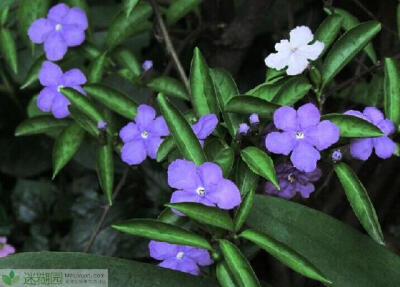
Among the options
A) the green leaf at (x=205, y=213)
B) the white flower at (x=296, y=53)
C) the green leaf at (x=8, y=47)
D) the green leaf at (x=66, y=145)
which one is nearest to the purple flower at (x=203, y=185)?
the green leaf at (x=205, y=213)

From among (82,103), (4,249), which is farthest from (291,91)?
(4,249)

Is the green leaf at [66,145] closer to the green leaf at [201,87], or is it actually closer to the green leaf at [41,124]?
the green leaf at [41,124]

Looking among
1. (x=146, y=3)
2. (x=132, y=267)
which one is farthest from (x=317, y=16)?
(x=132, y=267)

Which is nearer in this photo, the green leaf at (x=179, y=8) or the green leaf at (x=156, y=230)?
the green leaf at (x=156, y=230)

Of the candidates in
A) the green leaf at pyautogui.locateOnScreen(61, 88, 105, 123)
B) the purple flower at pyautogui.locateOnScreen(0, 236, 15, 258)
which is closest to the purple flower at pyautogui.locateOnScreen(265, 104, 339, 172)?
the green leaf at pyautogui.locateOnScreen(61, 88, 105, 123)

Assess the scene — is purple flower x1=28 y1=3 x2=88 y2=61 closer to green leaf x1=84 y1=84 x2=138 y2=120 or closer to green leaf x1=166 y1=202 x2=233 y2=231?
green leaf x1=84 y1=84 x2=138 y2=120

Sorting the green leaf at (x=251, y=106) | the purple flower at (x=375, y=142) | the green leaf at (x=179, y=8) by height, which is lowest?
the purple flower at (x=375, y=142)

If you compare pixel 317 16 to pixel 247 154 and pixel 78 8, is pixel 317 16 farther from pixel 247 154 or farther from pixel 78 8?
pixel 247 154

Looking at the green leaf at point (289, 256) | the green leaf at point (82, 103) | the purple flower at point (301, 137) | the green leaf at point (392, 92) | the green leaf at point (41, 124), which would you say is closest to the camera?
the green leaf at point (289, 256)
